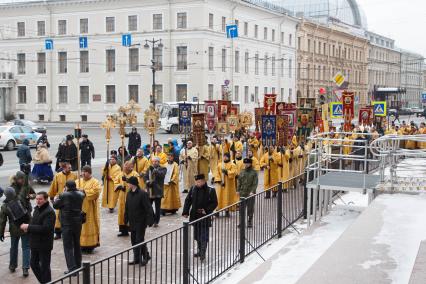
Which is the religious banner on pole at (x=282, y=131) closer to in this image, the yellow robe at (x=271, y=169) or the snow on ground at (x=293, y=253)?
the yellow robe at (x=271, y=169)

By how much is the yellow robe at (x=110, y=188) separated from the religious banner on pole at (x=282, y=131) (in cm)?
521

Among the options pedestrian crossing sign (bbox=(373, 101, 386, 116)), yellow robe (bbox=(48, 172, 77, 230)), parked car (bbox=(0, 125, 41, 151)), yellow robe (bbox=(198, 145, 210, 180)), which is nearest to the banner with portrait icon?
yellow robe (bbox=(198, 145, 210, 180))

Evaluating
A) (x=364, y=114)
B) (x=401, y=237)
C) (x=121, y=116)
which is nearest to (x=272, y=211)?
(x=401, y=237)

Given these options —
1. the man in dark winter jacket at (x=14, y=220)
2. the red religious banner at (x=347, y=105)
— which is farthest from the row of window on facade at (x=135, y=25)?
the man in dark winter jacket at (x=14, y=220)

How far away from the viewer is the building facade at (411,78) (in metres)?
103

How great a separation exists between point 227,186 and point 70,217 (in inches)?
211

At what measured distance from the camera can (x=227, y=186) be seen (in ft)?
44.6

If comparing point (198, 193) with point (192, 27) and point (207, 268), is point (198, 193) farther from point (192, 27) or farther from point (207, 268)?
point (192, 27)

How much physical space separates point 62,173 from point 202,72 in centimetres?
3828

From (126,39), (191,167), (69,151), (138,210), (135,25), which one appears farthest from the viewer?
(135,25)

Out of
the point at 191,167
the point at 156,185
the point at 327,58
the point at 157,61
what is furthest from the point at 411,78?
the point at 156,185

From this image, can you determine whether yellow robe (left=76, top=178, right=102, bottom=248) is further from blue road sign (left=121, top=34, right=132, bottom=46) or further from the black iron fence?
blue road sign (left=121, top=34, right=132, bottom=46)

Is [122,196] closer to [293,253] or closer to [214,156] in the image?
[293,253]

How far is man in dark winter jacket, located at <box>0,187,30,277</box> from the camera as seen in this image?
341 inches
